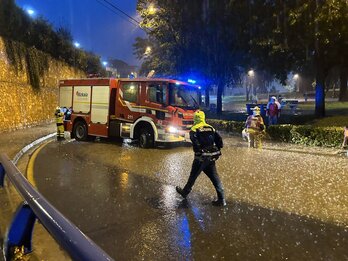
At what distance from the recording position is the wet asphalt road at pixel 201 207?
15.6ft

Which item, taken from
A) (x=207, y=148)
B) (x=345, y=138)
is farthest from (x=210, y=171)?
(x=345, y=138)

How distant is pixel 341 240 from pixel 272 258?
4.00 feet

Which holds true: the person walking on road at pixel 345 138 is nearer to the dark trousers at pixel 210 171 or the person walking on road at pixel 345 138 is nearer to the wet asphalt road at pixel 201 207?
the wet asphalt road at pixel 201 207

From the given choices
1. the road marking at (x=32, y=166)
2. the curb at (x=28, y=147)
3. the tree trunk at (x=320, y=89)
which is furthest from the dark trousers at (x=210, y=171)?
the tree trunk at (x=320, y=89)

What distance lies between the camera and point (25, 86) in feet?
70.8

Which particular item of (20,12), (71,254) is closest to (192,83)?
(71,254)

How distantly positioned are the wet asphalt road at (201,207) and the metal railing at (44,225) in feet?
4.05

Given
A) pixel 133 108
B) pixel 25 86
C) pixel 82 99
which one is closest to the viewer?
pixel 133 108

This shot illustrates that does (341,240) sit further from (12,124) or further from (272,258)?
(12,124)

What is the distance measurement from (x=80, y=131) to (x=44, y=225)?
14304 mm

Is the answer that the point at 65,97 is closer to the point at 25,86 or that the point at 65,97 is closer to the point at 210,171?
the point at 25,86

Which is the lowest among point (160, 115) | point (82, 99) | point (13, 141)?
point (13, 141)

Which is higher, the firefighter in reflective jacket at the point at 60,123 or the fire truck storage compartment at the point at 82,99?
the fire truck storage compartment at the point at 82,99

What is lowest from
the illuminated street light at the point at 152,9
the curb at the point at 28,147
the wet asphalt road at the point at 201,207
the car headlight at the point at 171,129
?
the wet asphalt road at the point at 201,207
